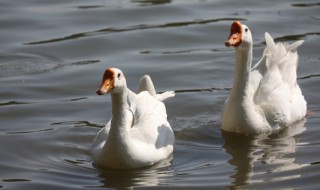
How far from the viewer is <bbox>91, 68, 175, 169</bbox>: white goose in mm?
8473

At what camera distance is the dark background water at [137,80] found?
8.72 metres

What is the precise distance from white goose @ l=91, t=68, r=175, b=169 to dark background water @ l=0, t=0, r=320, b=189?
0.43ft

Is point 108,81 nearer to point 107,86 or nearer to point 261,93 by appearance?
point 107,86

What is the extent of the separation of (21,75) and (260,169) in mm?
4568

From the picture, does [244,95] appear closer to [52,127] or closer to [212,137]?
[212,137]

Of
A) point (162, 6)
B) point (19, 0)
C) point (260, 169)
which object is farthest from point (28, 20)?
point (260, 169)

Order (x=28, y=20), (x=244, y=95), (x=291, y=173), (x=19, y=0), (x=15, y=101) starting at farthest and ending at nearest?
1. (x=19, y=0)
2. (x=28, y=20)
3. (x=15, y=101)
4. (x=244, y=95)
5. (x=291, y=173)

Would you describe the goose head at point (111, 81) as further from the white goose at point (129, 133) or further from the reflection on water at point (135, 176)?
the reflection on water at point (135, 176)

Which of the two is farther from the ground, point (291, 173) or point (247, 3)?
point (247, 3)

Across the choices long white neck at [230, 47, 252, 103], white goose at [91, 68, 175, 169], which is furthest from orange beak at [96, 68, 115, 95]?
long white neck at [230, 47, 252, 103]

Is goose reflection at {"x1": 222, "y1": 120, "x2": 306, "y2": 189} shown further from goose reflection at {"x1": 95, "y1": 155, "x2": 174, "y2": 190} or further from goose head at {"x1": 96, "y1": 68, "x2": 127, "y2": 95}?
goose head at {"x1": 96, "y1": 68, "x2": 127, "y2": 95}

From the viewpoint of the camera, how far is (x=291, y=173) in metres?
8.68

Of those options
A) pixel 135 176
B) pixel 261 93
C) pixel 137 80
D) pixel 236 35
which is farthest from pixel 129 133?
pixel 137 80

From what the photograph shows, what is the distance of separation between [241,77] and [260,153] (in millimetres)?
993
